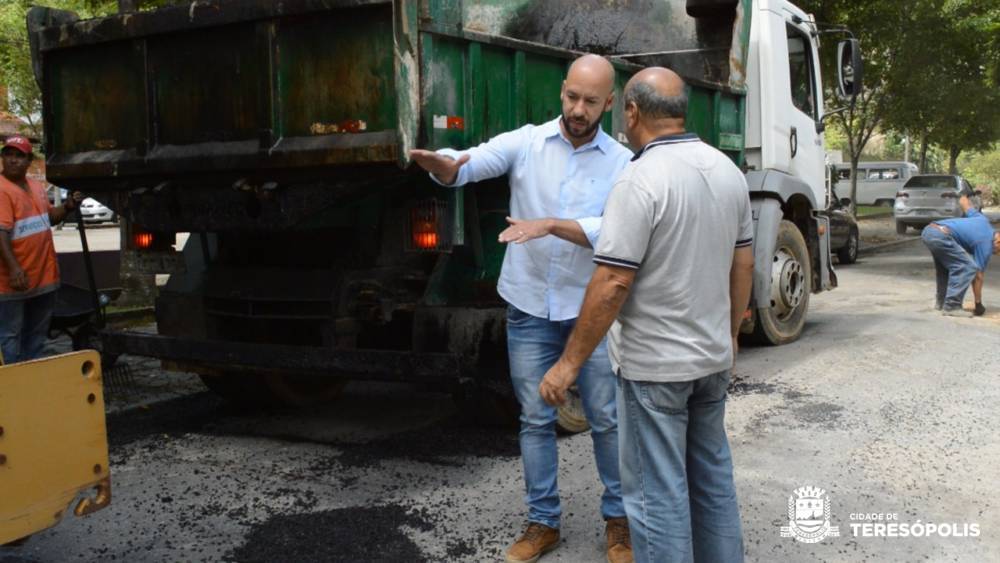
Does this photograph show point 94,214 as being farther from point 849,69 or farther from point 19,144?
point 849,69

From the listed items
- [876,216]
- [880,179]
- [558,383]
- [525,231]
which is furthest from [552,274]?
[880,179]

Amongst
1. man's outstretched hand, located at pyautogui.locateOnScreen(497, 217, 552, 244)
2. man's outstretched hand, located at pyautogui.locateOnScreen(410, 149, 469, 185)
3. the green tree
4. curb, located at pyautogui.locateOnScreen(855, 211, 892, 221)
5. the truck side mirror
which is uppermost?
the green tree

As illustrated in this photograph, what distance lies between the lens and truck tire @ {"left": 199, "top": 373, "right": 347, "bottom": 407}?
6.17 meters

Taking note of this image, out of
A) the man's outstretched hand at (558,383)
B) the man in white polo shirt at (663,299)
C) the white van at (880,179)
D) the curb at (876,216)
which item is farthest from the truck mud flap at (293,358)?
the white van at (880,179)

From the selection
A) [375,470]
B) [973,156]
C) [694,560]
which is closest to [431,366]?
[375,470]

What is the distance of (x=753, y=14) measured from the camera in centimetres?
786

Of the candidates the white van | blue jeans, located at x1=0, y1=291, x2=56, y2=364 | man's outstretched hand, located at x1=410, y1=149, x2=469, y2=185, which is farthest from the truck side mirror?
A: the white van

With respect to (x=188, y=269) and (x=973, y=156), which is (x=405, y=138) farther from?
(x=973, y=156)

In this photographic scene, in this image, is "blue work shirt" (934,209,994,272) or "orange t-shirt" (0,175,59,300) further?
"blue work shirt" (934,209,994,272)

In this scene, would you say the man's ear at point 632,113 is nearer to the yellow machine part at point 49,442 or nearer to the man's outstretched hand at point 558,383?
the man's outstretched hand at point 558,383

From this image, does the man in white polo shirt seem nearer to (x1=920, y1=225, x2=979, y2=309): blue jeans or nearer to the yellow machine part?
the yellow machine part

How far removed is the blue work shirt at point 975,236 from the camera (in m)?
10.1

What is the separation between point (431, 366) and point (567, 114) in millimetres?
1500

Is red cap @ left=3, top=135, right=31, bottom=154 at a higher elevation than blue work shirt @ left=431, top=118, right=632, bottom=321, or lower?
higher
